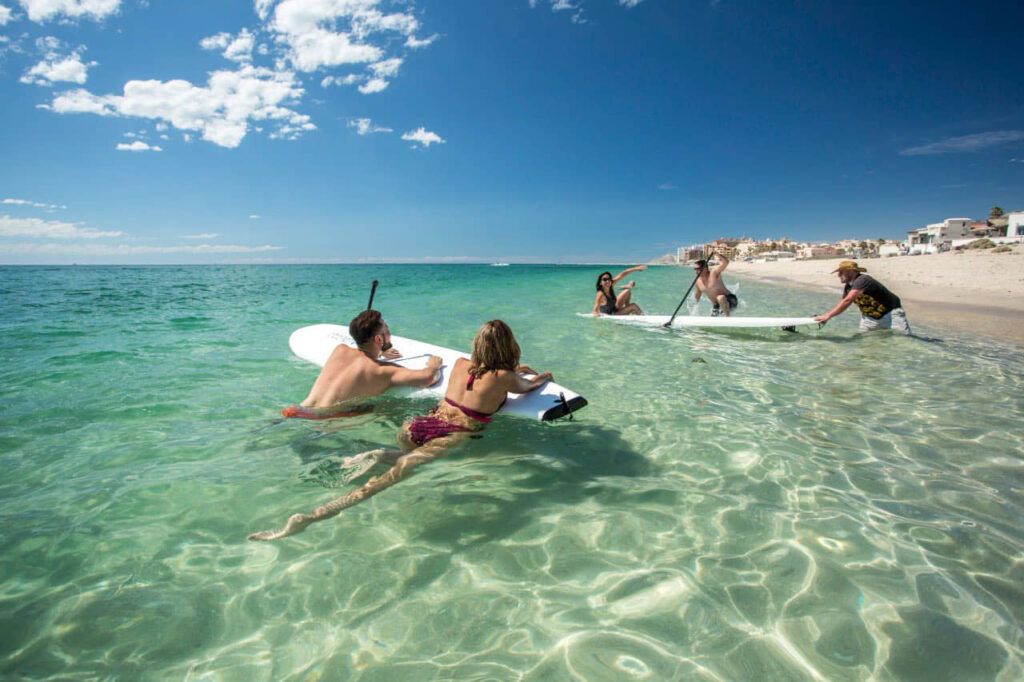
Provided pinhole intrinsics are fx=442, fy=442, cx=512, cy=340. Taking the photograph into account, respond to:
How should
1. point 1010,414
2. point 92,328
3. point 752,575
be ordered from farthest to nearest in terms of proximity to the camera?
point 92,328 < point 1010,414 < point 752,575

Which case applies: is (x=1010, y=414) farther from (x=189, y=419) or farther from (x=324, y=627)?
(x=189, y=419)

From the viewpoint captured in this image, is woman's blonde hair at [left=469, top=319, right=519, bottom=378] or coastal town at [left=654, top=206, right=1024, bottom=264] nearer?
woman's blonde hair at [left=469, top=319, right=519, bottom=378]

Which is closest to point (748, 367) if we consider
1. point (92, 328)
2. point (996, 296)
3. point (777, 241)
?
point (92, 328)

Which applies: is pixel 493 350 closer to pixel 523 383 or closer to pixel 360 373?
pixel 523 383

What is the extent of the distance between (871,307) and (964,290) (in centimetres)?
1630

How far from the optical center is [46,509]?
3.12m

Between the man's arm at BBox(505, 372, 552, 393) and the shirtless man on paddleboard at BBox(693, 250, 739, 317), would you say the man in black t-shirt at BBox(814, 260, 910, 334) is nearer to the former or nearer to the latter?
Answer: the shirtless man on paddleboard at BBox(693, 250, 739, 317)

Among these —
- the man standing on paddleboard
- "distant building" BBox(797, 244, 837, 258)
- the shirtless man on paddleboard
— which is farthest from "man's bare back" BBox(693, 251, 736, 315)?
"distant building" BBox(797, 244, 837, 258)

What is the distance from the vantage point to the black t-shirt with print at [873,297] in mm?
8422

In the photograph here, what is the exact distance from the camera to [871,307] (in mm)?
8852

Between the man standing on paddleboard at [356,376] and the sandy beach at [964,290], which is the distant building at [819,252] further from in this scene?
the man standing on paddleboard at [356,376]

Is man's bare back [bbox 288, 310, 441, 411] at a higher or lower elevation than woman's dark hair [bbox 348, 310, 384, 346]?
lower

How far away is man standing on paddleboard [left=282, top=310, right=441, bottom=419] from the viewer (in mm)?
4191

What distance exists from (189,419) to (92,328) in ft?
30.2
